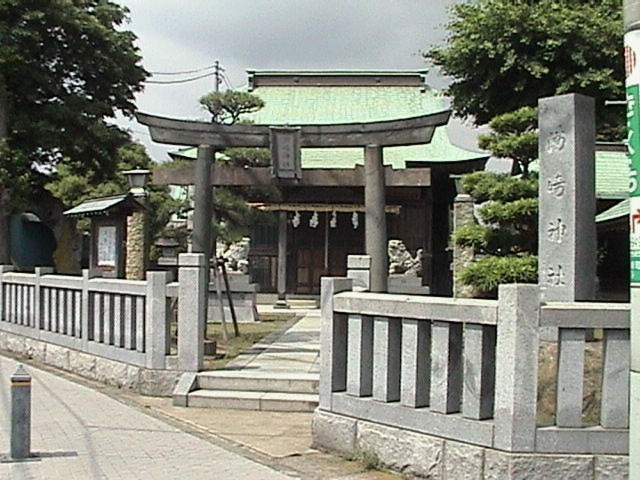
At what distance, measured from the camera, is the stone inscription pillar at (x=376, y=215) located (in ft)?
45.1

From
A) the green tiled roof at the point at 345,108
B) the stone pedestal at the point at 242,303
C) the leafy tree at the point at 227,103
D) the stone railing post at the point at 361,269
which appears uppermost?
the green tiled roof at the point at 345,108

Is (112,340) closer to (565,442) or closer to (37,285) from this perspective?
(37,285)

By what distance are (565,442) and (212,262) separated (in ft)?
32.3

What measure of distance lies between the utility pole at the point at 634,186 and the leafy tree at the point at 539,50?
51.3 ft

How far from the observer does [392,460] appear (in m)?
7.51

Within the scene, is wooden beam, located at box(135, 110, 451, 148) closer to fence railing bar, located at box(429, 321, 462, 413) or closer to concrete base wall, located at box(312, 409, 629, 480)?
concrete base wall, located at box(312, 409, 629, 480)

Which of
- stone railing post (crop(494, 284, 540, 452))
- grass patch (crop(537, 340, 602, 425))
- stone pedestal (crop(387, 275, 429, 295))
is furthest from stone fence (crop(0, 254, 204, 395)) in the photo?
stone pedestal (crop(387, 275, 429, 295))

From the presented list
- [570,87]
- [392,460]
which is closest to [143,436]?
[392,460]

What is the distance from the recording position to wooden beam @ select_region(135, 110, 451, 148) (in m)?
13.8

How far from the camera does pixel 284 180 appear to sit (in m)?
14.2

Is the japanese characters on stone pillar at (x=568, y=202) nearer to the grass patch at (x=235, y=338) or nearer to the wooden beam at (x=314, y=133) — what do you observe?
the wooden beam at (x=314, y=133)

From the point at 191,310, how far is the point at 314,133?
4404 millimetres

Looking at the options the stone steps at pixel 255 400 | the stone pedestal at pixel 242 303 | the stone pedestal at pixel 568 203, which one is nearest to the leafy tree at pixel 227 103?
the stone pedestal at pixel 242 303

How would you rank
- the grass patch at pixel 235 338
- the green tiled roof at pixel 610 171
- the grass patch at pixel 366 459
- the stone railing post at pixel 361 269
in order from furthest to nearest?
the green tiled roof at pixel 610 171 → the stone railing post at pixel 361 269 → the grass patch at pixel 235 338 → the grass patch at pixel 366 459
